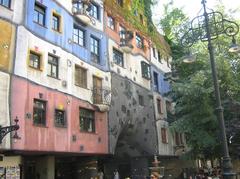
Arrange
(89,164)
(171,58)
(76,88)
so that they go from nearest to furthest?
(76,88) → (89,164) → (171,58)

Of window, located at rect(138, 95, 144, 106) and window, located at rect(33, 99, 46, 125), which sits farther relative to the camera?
window, located at rect(138, 95, 144, 106)

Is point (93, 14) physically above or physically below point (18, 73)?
above

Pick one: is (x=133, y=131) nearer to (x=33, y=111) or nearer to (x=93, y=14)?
(x=93, y=14)

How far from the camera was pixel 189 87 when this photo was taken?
23.3 metres

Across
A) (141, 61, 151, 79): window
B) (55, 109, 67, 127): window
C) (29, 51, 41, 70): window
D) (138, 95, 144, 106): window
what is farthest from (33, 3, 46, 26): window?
(141, 61, 151, 79): window

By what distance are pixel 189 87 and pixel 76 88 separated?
7146mm

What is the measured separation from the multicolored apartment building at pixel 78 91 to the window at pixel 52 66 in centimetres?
5

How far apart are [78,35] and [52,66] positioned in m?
3.41

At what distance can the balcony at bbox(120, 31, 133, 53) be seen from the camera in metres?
25.6

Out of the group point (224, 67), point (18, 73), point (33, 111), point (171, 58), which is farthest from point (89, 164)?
point (171, 58)

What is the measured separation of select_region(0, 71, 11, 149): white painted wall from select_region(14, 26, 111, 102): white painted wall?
0.71 meters

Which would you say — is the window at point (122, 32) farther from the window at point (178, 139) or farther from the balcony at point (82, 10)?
the window at point (178, 139)

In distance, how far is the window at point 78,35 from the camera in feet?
68.9

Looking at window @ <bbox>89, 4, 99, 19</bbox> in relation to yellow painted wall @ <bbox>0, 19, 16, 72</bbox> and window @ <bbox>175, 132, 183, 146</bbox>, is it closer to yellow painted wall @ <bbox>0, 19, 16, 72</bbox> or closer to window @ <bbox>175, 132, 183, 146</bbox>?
yellow painted wall @ <bbox>0, 19, 16, 72</bbox>
